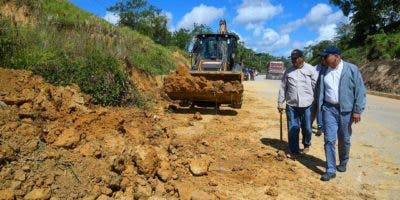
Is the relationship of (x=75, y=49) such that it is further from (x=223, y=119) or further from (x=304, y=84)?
(x=304, y=84)

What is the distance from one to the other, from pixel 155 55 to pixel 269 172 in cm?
2084

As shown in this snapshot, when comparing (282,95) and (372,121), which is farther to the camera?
(372,121)

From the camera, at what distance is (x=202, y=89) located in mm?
11766

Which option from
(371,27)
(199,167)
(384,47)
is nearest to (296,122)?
(199,167)

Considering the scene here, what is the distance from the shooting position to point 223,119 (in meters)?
11.3

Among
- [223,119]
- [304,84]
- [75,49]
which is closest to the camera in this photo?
[304,84]

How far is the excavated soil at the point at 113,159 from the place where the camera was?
15.7 feet

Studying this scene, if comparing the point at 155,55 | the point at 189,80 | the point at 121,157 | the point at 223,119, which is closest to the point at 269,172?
the point at 121,157

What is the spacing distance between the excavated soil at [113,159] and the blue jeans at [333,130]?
38cm

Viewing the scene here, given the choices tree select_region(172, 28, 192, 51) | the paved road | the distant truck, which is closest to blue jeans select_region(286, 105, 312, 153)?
the paved road

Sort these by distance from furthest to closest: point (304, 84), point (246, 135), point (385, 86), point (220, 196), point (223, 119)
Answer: point (385, 86) → point (223, 119) → point (246, 135) → point (304, 84) → point (220, 196)

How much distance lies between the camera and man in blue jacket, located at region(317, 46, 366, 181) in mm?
6277

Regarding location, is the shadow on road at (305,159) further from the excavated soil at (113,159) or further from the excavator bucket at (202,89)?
the excavator bucket at (202,89)

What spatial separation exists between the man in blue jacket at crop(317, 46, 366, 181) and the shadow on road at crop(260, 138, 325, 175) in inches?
17.4
